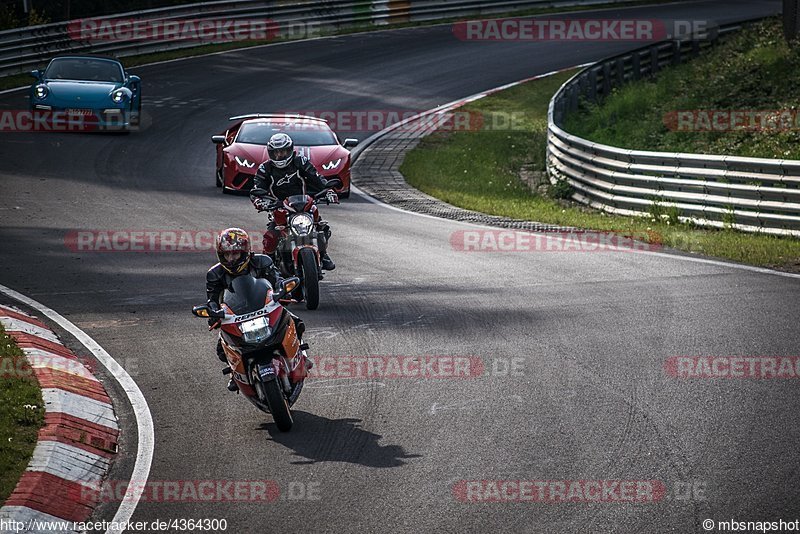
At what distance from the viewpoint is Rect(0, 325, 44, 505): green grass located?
7148 mm

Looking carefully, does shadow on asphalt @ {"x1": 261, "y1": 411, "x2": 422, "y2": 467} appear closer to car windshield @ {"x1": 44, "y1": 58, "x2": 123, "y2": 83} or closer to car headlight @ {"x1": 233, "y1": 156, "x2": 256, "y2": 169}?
car headlight @ {"x1": 233, "y1": 156, "x2": 256, "y2": 169}

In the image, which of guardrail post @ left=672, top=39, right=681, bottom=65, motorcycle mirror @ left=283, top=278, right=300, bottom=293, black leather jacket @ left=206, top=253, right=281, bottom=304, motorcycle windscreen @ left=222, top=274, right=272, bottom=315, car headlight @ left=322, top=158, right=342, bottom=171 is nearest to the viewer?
motorcycle windscreen @ left=222, top=274, right=272, bottom=315

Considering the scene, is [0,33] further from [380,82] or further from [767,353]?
[767,353]

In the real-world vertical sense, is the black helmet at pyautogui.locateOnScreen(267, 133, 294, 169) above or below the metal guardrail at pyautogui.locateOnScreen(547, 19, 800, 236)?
above

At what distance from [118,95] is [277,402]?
17190 millimetres

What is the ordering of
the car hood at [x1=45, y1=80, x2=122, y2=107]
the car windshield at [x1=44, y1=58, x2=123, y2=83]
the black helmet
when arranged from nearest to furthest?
1. the black helmet
2. the car hood at [x1=45, y1=80, x2=122, y2=107]
3. the car windshield at [x1=44, y1=58, x2=123, y2=83]

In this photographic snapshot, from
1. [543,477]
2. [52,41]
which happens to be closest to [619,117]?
[52,41]

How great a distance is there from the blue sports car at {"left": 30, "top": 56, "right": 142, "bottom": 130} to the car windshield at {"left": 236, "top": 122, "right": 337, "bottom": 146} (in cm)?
479

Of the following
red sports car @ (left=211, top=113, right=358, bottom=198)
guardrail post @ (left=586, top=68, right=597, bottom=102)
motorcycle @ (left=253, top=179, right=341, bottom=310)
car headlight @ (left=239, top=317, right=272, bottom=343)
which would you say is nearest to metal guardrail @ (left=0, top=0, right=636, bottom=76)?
guardrail post @ (left=586, top=68, right=597, bottom=102)

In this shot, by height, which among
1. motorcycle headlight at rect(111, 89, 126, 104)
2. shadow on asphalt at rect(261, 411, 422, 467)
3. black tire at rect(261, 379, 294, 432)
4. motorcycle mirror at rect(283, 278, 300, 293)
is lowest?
motorcycle headlight at rect(111, 89, 126, 104)

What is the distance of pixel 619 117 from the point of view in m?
26.1

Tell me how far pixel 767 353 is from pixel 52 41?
27290 millimetres

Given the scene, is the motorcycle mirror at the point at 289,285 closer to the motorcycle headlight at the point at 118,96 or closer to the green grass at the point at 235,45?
the motorcycle headlight at the point at 118,96

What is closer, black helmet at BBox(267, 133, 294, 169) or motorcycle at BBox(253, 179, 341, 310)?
motorcycle at BBox(253, 179, 341, 310)
